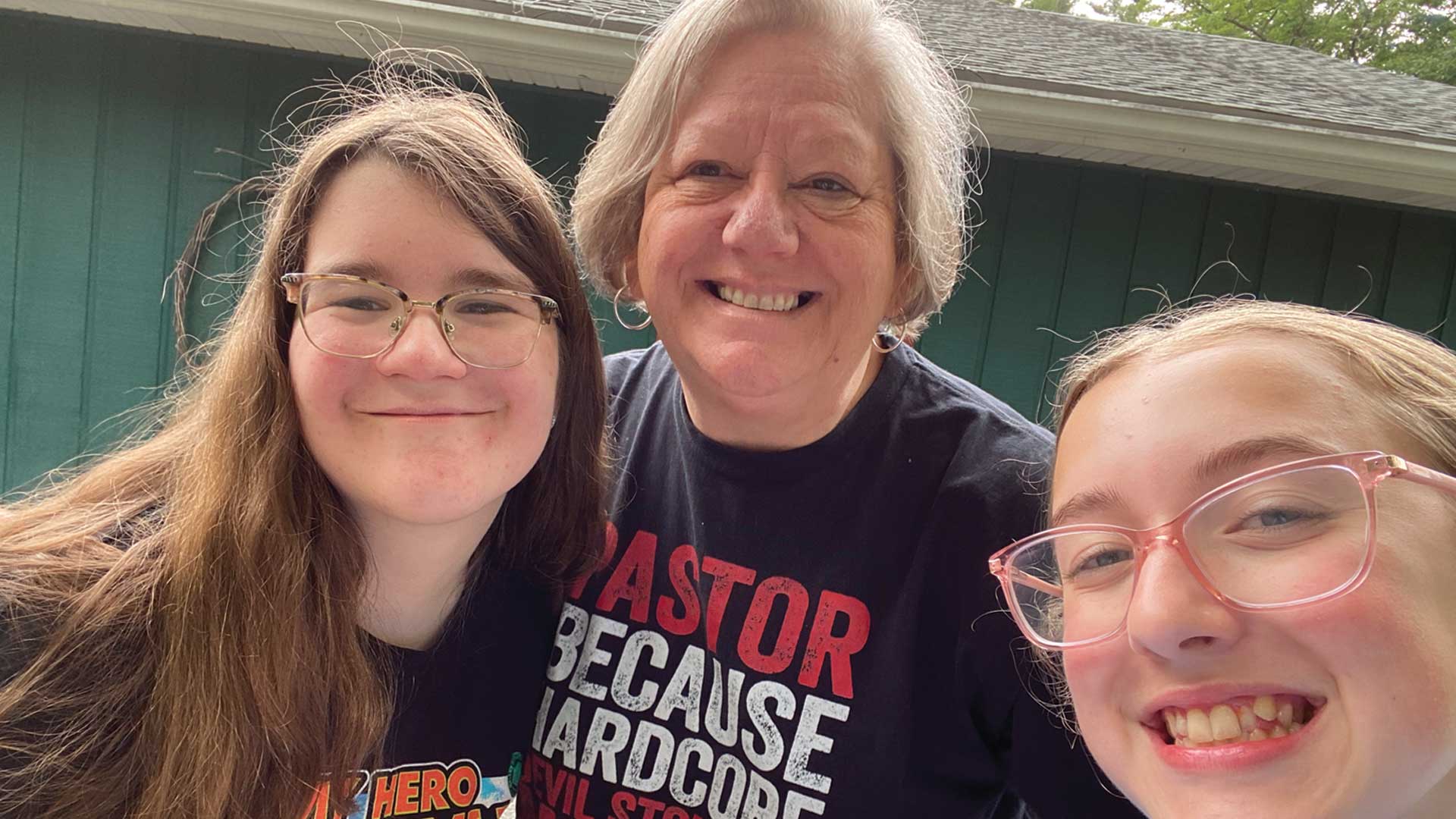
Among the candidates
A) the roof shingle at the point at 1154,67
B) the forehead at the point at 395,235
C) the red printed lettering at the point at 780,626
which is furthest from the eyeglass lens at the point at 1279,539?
the roof shingle at the point at 1154,67

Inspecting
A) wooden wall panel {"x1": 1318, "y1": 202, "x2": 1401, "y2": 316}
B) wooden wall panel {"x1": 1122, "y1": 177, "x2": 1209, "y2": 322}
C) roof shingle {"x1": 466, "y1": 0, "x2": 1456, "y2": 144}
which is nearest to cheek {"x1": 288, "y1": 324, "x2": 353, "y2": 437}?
roof shingle {"x1": 466, "y1": 0, "x2": 1456, "y2": 144}

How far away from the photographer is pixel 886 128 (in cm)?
154

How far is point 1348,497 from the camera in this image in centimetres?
82

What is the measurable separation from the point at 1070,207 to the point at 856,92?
261cm

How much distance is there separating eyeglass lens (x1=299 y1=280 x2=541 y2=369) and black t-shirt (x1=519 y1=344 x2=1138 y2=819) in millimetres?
459

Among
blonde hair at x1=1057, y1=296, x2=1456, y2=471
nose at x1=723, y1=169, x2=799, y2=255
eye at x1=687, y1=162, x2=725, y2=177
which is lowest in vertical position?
blonde hair at x1=1057, y1=296, x2=1456, y2=471

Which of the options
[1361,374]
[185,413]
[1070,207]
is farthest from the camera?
[1070,207]

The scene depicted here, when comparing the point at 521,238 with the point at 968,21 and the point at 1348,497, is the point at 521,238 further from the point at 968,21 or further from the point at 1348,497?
the point at 968,21

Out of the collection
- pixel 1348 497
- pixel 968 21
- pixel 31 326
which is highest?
pixel 968 21

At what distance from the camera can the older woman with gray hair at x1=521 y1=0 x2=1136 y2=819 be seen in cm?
140

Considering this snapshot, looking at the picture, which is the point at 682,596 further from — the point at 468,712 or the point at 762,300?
the point at 762,300

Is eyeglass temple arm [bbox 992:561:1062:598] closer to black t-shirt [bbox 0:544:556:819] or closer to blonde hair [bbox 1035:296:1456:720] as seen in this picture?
blonde hair [bbox 1035:296:1456:720]

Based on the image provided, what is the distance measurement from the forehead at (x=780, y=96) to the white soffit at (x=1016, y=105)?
168 cm

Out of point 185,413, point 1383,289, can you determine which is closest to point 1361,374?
point 185,413
